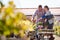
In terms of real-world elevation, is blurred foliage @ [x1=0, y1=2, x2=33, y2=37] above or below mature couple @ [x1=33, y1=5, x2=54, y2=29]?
above

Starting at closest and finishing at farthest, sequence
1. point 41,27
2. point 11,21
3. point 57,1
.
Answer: point 11,21 < point 41,27 < point 57,1

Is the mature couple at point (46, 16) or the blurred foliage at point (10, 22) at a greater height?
the blurred foliage at point (10, 22)

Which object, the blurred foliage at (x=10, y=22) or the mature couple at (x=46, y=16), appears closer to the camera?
the blurred foliage at (x=10, y=22)

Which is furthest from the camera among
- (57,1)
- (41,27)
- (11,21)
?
(57,1)

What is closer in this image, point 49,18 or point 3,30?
point 3,30

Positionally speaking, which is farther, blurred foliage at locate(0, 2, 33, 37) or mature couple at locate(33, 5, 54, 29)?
mature couple at locate(33, 5, 54, 29)

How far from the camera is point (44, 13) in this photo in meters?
4.81

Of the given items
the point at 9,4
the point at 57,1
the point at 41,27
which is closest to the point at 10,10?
the point at 9,4

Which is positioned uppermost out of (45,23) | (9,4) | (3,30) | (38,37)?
(9,4)

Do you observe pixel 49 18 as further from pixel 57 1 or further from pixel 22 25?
pixel 22 25

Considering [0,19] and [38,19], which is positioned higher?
[0,19]

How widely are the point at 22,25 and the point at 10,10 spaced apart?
10 cm

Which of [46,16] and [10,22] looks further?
[46,16]

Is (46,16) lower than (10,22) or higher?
lower
